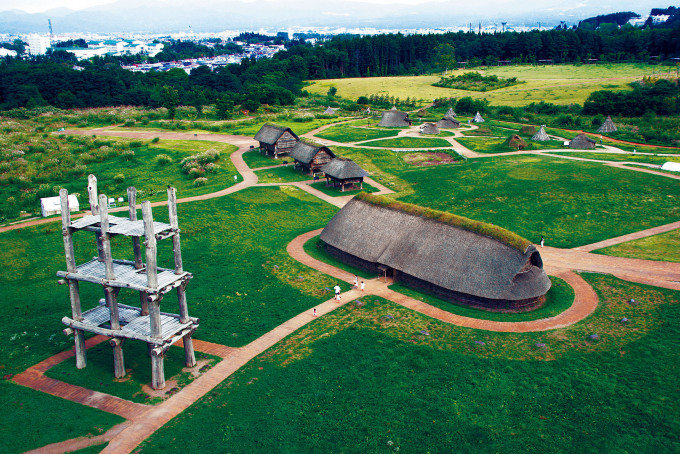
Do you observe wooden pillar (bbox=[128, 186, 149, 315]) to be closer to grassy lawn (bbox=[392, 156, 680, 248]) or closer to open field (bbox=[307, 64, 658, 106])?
grassy lawn (bbox=[392, 156, 680, 248])

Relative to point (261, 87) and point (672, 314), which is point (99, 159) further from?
point (672, 314)

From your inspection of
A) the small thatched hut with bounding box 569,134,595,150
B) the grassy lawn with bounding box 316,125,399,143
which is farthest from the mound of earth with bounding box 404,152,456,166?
the small thatched hut with bounding box 569,134,595,150

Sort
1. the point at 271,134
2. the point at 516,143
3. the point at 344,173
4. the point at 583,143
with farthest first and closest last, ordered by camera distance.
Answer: the point at 583,143, the point at 516,143, the point at 271,134, the point at 344,173

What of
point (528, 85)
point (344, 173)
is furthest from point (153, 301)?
point (528, 85)

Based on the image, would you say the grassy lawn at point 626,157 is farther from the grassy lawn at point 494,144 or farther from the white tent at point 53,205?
the white tent at point 53,205

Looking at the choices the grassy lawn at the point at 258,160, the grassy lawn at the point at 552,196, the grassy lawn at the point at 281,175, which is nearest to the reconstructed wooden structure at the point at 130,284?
the grassy lawn at the point at 552,196

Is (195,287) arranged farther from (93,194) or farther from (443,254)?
(443,254)

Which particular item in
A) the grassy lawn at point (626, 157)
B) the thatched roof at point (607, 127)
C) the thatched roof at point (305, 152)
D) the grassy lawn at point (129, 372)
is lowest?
the grassy lawn at point (129, 372)
